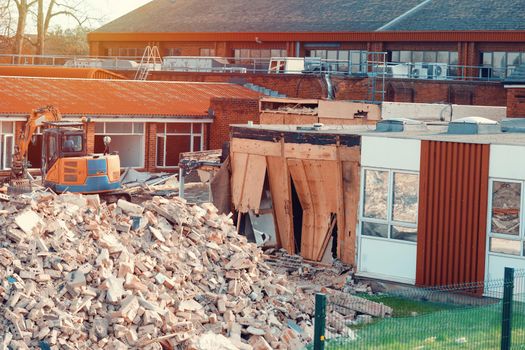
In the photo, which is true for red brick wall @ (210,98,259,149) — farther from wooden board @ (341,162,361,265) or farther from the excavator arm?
wooden board @ (341,162,361,265)

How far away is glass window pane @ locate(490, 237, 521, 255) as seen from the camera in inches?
811

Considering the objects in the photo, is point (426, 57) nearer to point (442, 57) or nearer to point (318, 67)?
point (442, 57)

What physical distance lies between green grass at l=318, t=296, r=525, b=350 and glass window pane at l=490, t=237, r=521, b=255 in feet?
11.6

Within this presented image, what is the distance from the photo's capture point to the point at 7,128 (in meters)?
39.7

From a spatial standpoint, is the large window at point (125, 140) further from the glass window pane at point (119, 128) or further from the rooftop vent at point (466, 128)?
the rooftop vent at point (466, 128)

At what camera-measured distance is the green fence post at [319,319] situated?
1220 centimetres

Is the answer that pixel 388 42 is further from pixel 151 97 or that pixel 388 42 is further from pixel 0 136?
pixel 0 136

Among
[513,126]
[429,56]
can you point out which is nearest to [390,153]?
[513,126]

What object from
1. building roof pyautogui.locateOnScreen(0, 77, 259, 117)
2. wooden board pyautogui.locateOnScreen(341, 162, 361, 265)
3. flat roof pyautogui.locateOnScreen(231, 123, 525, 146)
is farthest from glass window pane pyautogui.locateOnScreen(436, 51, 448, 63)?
wooden board pyautogui.locateOnScreen(341, 162, 361, 265)

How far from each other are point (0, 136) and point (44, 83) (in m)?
6.79

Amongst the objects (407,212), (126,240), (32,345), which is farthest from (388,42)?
(32,345)

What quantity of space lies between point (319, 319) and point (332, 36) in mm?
46893

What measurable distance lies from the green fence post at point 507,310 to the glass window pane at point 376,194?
710cm

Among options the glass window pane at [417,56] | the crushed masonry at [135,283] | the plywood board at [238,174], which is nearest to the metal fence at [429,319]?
the crushed masonry at [135,283]
